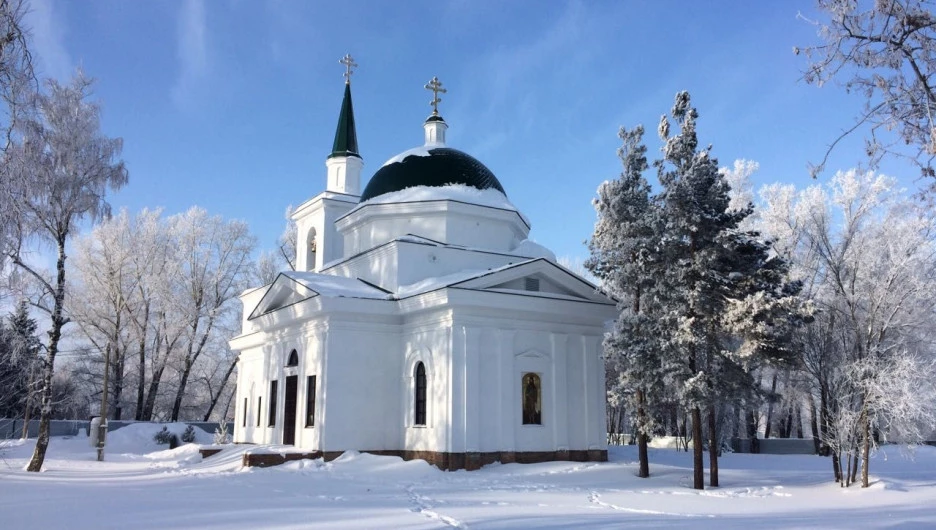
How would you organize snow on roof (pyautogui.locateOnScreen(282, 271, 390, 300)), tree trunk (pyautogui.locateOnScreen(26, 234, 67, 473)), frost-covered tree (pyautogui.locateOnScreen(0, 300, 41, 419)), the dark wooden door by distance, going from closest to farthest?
frost-covered tree (pyautogui.locateOnScreen(0, 300, 41, 419)) < tree trunk (pyautogui.locateOnScreen(26, 234, 67, 473)) < snow on roof (pyautogui.locateOnScreen(282, 271, 390, 300)) < the dark wooden door

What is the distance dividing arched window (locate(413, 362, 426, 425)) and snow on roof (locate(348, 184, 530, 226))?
587 centimetres

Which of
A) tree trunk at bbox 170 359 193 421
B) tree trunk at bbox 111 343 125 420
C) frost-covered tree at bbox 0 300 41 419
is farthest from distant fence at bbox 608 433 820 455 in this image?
tree trunk at bbox 111 343 125 420

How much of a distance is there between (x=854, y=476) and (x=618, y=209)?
794 centimetres

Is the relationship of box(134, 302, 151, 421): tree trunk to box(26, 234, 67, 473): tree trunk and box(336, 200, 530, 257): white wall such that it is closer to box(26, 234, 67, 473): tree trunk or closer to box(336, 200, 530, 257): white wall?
box(336, 200, 530, 257): white wall

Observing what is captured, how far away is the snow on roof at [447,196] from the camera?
23547 millimetres

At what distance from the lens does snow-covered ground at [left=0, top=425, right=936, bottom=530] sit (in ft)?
33.2

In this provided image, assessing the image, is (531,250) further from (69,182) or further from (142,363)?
(142,363)

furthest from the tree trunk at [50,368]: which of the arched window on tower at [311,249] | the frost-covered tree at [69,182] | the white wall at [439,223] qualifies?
the arched window on tower at [311,249]

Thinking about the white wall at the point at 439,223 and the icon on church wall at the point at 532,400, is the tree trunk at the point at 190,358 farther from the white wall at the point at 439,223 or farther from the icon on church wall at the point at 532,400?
the icon on church wall at the point at 532,400

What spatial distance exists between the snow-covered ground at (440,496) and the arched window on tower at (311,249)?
9.11 meters

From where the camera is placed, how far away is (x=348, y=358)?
2044 centimetres

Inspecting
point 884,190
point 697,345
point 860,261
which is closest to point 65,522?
point 697,345

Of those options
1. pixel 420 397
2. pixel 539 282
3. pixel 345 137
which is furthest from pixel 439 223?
pixel 345 137

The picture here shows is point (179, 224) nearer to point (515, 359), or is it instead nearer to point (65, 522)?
point (515, 359)
